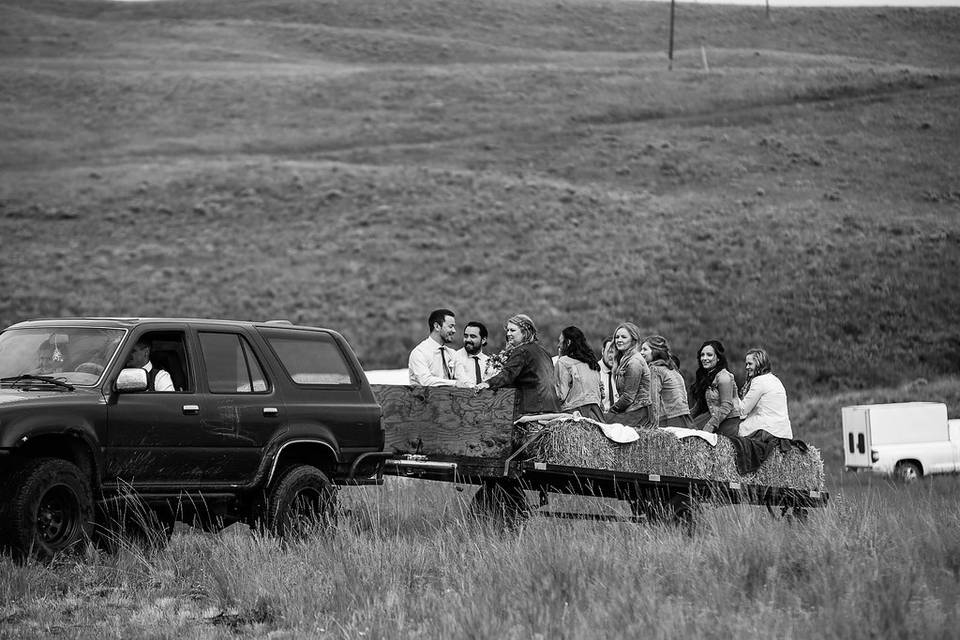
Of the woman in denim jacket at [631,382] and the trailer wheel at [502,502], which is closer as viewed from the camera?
the trailer wheel at [502,502]

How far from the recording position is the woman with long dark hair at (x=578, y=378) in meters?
11.5

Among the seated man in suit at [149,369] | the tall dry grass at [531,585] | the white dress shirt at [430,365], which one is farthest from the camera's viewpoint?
the white dress shirt at [430,365]

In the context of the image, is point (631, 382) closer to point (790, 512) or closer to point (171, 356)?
point (790, 512)

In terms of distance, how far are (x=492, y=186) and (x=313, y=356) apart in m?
49.8

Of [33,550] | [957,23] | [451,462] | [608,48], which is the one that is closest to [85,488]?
[33,550]

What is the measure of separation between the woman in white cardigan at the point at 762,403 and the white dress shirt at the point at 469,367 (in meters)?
A: 2.48

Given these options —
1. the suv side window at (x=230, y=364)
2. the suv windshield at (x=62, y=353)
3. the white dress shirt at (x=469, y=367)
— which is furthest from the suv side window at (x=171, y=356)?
the white dress shirt at (x=469, y=367)

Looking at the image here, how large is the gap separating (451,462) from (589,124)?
65.9 m

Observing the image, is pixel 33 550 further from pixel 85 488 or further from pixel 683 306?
pixel 683 306

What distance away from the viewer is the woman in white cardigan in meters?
11.5

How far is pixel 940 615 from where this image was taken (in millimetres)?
6227

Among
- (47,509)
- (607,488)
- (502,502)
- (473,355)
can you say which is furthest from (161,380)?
(607,488)

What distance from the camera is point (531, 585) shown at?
7.32m

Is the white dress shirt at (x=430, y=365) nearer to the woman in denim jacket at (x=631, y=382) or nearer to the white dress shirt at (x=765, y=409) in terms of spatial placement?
the woman in denim jacket at (x=631, y=382)
